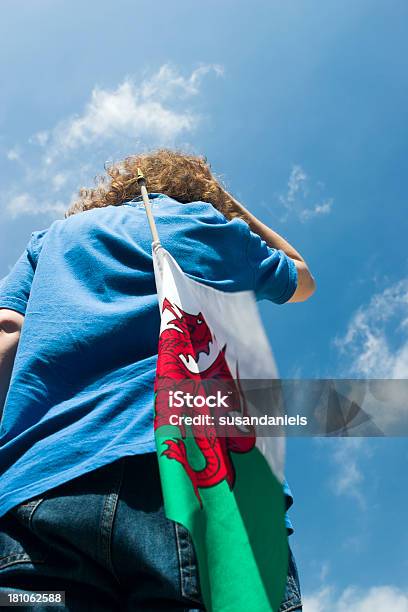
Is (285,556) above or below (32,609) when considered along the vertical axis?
above

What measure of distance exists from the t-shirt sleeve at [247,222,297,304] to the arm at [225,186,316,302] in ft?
0.50

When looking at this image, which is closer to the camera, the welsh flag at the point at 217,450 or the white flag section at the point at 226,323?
the welsh flag at the point at 217,450

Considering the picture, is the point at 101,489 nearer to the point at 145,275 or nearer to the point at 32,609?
the point at 32,609

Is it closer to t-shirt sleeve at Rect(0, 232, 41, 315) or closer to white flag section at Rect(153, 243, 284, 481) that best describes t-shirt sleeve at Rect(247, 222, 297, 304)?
white flag section at Rect(153, 243, 284, 481)

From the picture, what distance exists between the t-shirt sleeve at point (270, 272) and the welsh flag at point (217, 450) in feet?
1.39

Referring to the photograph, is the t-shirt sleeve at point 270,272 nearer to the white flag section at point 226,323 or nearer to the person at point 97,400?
the person at point 97,400

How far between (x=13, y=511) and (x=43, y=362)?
43cm

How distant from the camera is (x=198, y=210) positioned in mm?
2229

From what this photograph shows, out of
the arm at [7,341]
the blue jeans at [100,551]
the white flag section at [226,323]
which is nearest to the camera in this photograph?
the blue jeans at [100,551]

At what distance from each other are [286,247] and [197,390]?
1458 mm

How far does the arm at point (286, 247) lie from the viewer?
265 centimetres

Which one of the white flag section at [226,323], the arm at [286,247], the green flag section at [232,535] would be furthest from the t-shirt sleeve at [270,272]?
the green flag section at [232,535]

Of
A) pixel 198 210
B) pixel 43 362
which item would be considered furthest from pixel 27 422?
pixel 198 210

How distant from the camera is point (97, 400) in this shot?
5.09ft
